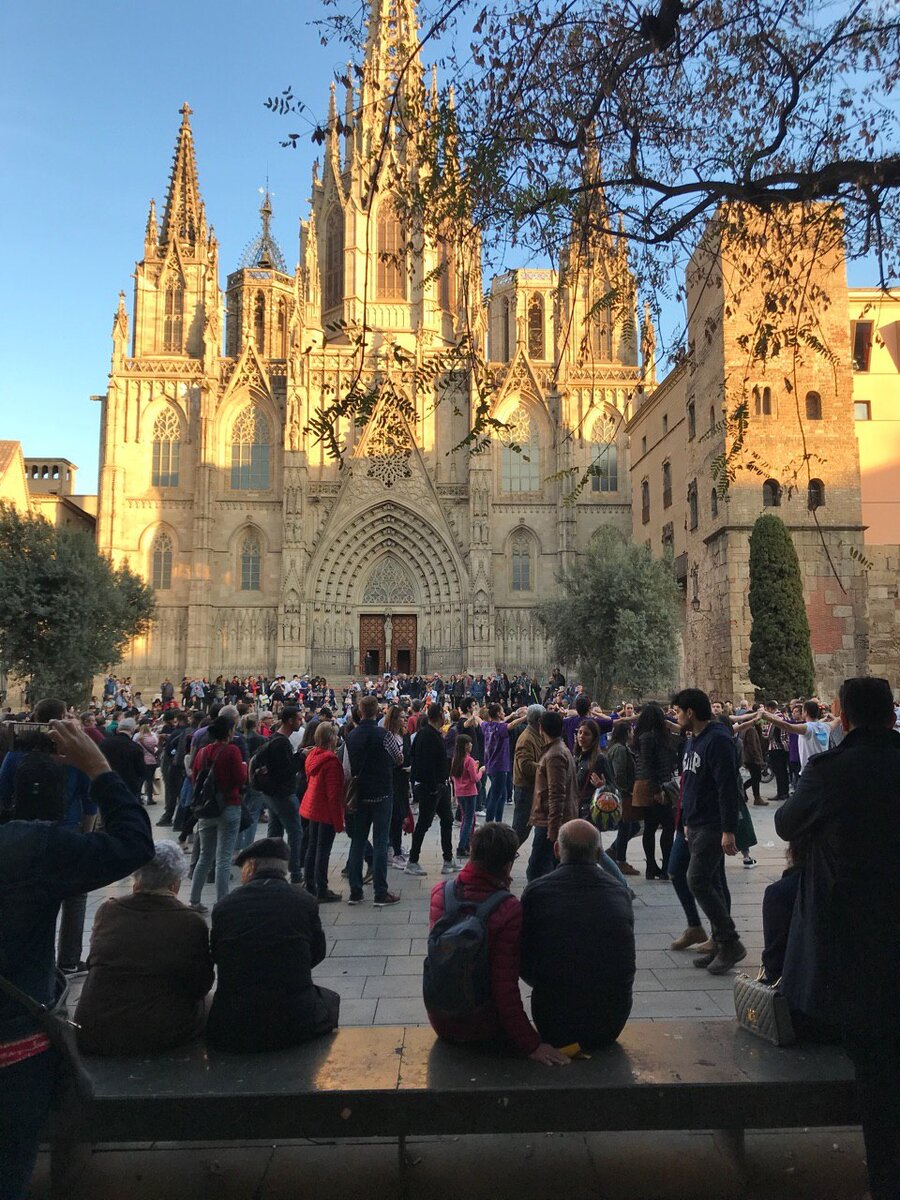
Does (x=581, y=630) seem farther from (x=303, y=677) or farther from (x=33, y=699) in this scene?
(x=33, y=699)

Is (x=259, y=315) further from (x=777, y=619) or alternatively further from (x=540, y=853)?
(x=540, y=853)

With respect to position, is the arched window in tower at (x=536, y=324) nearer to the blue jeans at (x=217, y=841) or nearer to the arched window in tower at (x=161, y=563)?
the arched window in tower at (x=161, y=563)

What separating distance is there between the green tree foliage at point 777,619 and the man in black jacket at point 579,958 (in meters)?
16.9

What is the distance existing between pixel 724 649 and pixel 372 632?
23.3 meters

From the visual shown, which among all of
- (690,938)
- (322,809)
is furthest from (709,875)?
(322,809)

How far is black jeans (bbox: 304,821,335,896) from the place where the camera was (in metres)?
7.55

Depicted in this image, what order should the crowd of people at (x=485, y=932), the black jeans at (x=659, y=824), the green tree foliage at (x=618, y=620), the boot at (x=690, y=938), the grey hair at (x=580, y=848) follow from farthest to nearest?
the green tree foliage at (x=618, y=620)
the black jeans at (x=659, y=824)
the boot at (x=690, y=938)
the grey hair at (x=580, y=848)
the crowd of people at (x=485, y=932)

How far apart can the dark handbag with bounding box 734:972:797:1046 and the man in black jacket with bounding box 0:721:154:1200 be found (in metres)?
2.50

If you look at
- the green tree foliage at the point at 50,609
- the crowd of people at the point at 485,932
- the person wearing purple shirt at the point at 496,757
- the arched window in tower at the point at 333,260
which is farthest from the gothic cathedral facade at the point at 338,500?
the crowd of people at the point at 485,932

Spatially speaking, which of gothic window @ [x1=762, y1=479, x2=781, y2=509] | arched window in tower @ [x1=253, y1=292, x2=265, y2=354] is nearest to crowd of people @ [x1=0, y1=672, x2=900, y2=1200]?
gothic window @ [x1=762, y1=479, x2=781, y2=509]

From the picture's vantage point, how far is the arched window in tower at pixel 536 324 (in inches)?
1795

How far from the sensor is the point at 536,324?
150 feet

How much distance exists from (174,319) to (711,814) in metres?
44.5

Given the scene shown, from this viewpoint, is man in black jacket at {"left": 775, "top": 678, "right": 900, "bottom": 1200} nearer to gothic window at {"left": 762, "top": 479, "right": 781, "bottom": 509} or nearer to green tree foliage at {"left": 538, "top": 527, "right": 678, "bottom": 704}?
gothic window at {"left": 762, "top": 479, "right": 781, "bottom": 509}
